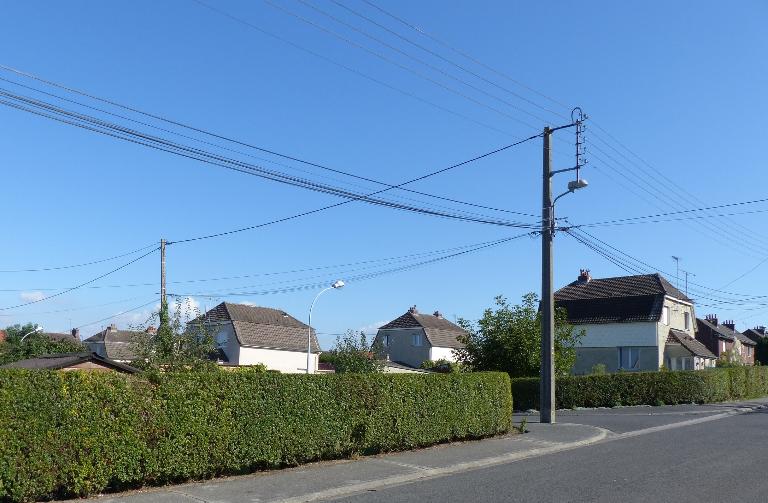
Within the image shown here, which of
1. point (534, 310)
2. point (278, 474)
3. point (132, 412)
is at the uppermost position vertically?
point (534, 310)

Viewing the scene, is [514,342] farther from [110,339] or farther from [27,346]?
[110,339]

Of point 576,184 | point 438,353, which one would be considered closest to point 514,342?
point 576,184

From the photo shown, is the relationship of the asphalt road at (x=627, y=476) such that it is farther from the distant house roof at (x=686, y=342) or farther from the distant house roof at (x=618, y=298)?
the distant house roof at (x=686, y=342)

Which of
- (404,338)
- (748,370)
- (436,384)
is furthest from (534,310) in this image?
(404,338)

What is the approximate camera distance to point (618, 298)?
164ft

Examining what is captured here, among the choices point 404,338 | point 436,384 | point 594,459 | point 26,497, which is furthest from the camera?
point 404,338

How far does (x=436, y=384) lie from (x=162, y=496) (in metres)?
7.43

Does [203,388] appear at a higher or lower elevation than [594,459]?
higher

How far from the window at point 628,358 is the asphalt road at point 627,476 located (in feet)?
95.5

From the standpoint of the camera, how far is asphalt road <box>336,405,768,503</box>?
34.0 ft

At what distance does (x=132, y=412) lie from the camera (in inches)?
415

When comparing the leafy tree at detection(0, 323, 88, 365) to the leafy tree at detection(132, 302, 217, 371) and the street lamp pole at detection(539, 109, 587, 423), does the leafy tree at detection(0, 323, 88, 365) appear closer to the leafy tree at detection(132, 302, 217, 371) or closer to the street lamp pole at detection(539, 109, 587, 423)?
the leafy tree at detection(132, 302, 217, 371)

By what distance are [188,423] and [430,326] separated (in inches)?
2502

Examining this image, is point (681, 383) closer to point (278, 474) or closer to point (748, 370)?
point (748, 370)
